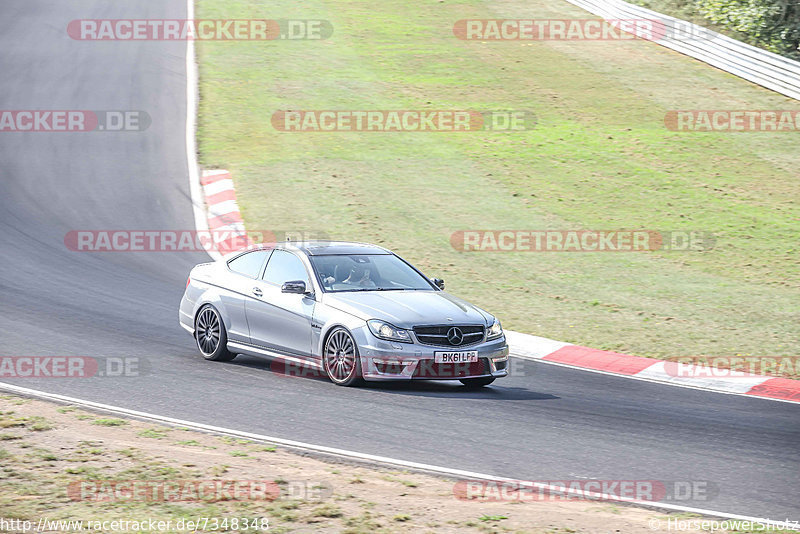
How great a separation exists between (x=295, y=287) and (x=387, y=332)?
51.2 inches

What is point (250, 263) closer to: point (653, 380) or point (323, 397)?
point (323, 397)

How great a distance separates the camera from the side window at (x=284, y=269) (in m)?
11.2

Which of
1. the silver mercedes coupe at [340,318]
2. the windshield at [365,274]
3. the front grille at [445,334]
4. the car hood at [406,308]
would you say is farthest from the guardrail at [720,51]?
the front grille at [445,334]

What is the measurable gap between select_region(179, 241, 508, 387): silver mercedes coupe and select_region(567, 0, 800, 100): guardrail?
1813 centimetres

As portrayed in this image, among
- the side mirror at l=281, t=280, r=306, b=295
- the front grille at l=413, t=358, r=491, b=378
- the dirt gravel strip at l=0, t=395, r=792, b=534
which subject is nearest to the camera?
the dirt gravel strip at l=0, t=395, r=792, b=534

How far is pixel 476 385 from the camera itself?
10.8 metres

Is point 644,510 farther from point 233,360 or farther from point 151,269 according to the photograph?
point 151,269

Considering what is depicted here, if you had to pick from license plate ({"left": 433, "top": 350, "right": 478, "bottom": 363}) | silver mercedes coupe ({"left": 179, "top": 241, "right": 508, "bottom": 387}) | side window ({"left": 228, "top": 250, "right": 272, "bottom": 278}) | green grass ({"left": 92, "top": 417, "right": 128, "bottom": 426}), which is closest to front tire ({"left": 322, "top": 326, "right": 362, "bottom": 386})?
silver mercedes coupe ({"left": 179, "top": 241, "right": 508, "bottom": 387})

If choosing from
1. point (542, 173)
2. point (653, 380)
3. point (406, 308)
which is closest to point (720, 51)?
point (542, 173)

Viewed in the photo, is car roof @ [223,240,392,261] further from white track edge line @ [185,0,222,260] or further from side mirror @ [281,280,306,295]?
white track edge line @ [185,0,222,260]

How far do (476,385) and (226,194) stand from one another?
10489mm

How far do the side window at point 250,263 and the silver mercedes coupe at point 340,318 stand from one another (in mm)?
17

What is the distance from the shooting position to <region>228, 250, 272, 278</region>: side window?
11695mm

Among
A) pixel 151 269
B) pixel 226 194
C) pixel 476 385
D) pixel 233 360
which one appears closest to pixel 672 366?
pixel 476 385
